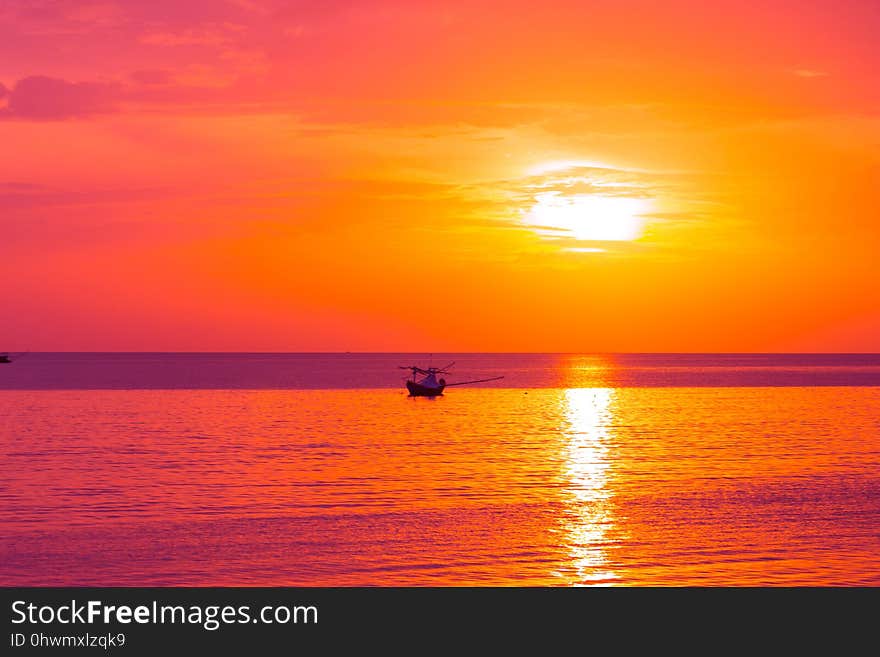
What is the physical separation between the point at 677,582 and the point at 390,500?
617 inches

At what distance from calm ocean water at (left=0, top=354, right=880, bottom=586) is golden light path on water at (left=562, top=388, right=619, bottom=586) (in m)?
0.15

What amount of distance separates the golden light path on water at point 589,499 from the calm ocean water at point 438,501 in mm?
148

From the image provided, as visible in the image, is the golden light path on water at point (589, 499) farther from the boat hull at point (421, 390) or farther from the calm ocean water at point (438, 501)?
the boat hull at point (421, 390)

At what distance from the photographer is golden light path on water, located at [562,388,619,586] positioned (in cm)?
2839

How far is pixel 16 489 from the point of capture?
140 feet

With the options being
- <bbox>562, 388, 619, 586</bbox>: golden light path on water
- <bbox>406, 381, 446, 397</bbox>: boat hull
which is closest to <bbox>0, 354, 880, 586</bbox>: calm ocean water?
<bbox>562, 388, 619, 586</bbox>: golden light path on water

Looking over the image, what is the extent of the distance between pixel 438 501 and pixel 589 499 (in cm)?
614

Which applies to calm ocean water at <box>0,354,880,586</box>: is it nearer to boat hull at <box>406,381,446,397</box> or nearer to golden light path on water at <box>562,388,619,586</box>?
golden light path on water at <box>562,388,619,586</box>

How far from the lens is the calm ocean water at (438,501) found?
2800 cm

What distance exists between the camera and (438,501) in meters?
39.7

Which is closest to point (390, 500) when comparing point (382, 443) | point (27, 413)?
point (382, 443)
